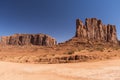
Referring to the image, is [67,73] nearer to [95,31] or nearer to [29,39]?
[95,31]

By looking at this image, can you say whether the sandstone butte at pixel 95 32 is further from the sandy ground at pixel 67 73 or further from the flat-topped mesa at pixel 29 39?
the sandy ground at pixel 67 73

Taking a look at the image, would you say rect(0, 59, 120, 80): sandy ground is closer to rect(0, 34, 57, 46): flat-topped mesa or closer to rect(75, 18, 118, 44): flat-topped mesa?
rect(75, 18, 118, 44): flat-topped mesa

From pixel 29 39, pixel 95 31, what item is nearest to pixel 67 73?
pixel 95 31

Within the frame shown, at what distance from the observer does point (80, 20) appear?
99.6 meters

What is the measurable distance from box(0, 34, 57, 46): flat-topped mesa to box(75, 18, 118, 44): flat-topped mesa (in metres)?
59.6

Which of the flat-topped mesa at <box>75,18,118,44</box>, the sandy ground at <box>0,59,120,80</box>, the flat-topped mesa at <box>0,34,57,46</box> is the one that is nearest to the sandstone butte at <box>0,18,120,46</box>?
the flat-topped mesa at <box>75,18,118,44</box>

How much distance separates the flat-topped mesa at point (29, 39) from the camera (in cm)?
16200

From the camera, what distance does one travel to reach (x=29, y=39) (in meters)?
166

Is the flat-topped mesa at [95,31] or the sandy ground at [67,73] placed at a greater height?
the flat-topped mesa at [95,31]

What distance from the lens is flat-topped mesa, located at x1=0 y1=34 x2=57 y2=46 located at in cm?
16200

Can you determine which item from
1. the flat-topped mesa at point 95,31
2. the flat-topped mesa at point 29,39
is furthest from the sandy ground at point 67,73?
the flat-topped mesa at point 29,39

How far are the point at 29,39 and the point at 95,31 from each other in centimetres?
7619

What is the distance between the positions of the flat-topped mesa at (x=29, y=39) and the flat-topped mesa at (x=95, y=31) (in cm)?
5960

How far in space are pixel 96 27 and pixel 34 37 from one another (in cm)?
7274
